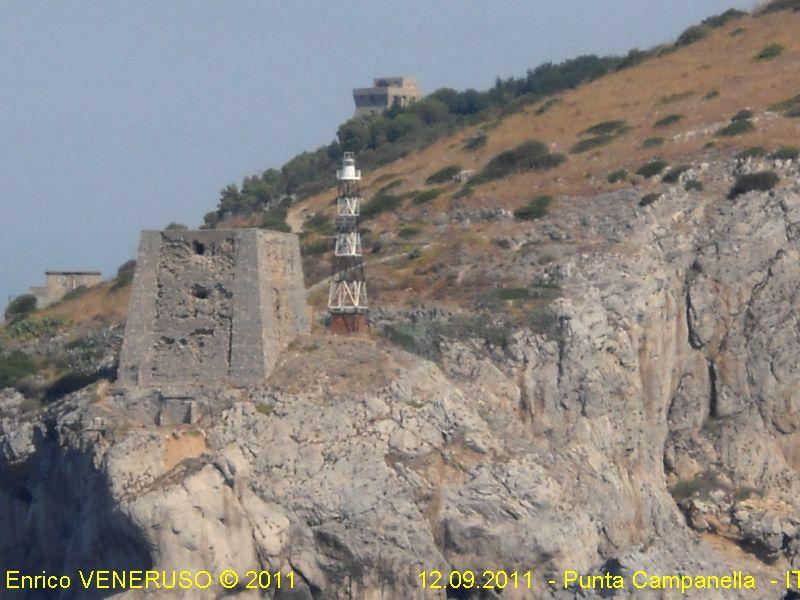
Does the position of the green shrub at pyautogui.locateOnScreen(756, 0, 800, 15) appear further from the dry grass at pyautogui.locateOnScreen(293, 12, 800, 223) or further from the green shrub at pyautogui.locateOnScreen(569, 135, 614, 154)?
the green shrub at pyautogui.locateOnScreen(569, 135, 614, 154)

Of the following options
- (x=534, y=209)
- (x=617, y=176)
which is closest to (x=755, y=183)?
(x=617, y=176)

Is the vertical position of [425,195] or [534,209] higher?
[425,195]

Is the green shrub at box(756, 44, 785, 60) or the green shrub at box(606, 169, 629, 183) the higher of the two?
the green shrub at box(756, 44, 785, 60)

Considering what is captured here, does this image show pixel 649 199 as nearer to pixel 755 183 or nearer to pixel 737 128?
pixel 755 183

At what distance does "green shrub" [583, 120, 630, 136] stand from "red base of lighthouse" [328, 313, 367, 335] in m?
21.8

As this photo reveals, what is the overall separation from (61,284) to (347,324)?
24.8m

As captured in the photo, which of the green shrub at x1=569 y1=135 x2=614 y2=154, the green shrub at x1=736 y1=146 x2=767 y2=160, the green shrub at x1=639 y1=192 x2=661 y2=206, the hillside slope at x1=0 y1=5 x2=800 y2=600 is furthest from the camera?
the green shrub at x1=569 y1=135 x2=614 y2=154

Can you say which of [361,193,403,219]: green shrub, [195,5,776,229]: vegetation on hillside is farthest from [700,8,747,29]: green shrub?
[361,193,403,219]: green shrub

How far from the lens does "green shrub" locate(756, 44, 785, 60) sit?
84.1m

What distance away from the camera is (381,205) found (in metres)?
76.2

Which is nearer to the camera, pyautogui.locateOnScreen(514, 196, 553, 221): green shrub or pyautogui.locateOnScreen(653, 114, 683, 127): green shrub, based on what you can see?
pyautogui.locateOnScreen(514, 196, 553, 221): green shrub

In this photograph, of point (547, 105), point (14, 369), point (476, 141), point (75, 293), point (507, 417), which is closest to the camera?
point (507, 417)

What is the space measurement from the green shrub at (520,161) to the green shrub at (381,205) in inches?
95.9

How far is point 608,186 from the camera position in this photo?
7100cm
